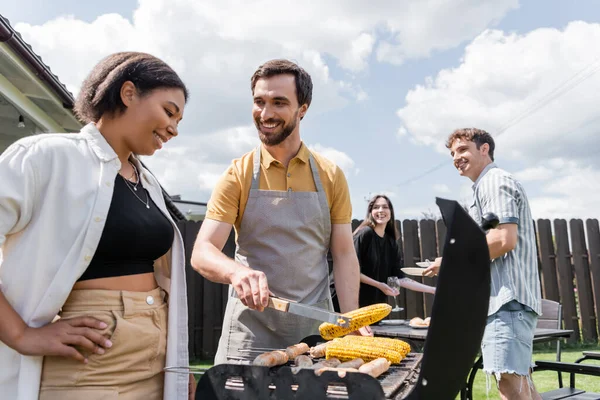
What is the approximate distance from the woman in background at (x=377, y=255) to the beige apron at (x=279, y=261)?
306 cm

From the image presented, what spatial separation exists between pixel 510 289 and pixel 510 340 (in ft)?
1.12

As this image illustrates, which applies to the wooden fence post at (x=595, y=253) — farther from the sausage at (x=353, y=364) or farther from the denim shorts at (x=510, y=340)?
the sausage at (x=353, y=364)

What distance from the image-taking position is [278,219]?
8.02ft

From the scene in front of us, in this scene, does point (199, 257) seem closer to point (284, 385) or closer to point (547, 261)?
point (284, 385)

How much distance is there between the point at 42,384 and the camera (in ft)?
4.89

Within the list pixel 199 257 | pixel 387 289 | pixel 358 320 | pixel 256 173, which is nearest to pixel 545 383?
pixel 387 289

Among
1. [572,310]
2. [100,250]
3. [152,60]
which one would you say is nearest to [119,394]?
[100,250]

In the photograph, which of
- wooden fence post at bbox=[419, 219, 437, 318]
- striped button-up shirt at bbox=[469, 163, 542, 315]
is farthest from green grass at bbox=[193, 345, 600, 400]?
striped button-up shirt at bbox=[469, 163, 542, 315]

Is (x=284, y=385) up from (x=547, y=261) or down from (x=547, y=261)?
down

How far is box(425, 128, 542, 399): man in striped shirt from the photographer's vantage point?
316cm

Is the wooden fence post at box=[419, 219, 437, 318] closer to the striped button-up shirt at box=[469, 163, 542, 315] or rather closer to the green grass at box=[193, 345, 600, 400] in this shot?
the green grass at box=[193, 345, 600, 400]

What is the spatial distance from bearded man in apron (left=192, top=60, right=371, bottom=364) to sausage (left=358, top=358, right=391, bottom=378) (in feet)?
2.25

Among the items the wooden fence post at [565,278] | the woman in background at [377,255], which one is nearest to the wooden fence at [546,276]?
the wooden fence post at [565,278]

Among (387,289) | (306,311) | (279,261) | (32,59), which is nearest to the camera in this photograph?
(306,311)
